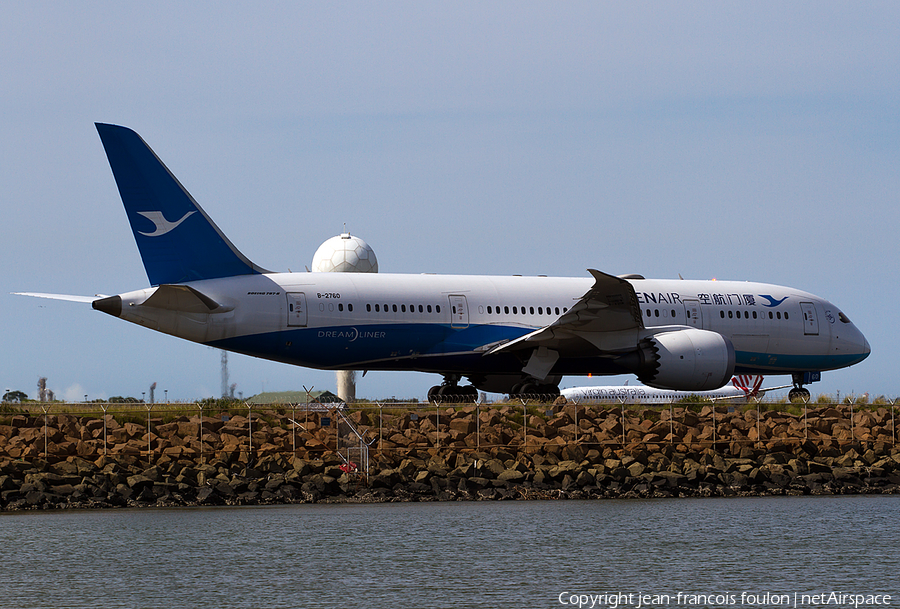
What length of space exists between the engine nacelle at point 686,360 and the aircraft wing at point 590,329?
73cm

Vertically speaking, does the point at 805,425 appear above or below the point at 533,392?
below

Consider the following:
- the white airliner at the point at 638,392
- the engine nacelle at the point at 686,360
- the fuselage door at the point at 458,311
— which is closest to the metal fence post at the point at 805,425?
the engine nacelle at the point at 686,360

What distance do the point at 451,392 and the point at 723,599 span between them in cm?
2077

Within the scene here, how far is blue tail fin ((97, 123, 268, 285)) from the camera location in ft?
103

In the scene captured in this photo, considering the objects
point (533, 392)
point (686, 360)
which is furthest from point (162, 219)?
point (686, 360)

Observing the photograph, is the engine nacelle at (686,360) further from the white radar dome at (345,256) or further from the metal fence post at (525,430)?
the white radar dome at (345,256)

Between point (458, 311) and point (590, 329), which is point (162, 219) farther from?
point (590, 329)

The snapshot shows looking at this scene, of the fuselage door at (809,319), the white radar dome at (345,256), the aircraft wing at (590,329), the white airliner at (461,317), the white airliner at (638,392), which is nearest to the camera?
the white airliner at (461,317)

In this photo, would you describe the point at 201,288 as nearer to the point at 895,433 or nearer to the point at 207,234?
the point at 207,234

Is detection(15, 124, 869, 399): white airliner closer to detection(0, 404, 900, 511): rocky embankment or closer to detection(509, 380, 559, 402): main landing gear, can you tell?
detection(509, 380, 559, 402): main landing gear

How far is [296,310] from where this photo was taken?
106 feet

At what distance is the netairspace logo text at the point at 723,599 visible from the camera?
1678cm

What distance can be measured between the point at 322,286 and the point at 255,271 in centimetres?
194

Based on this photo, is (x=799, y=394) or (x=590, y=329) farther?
(x=799, y=394)
